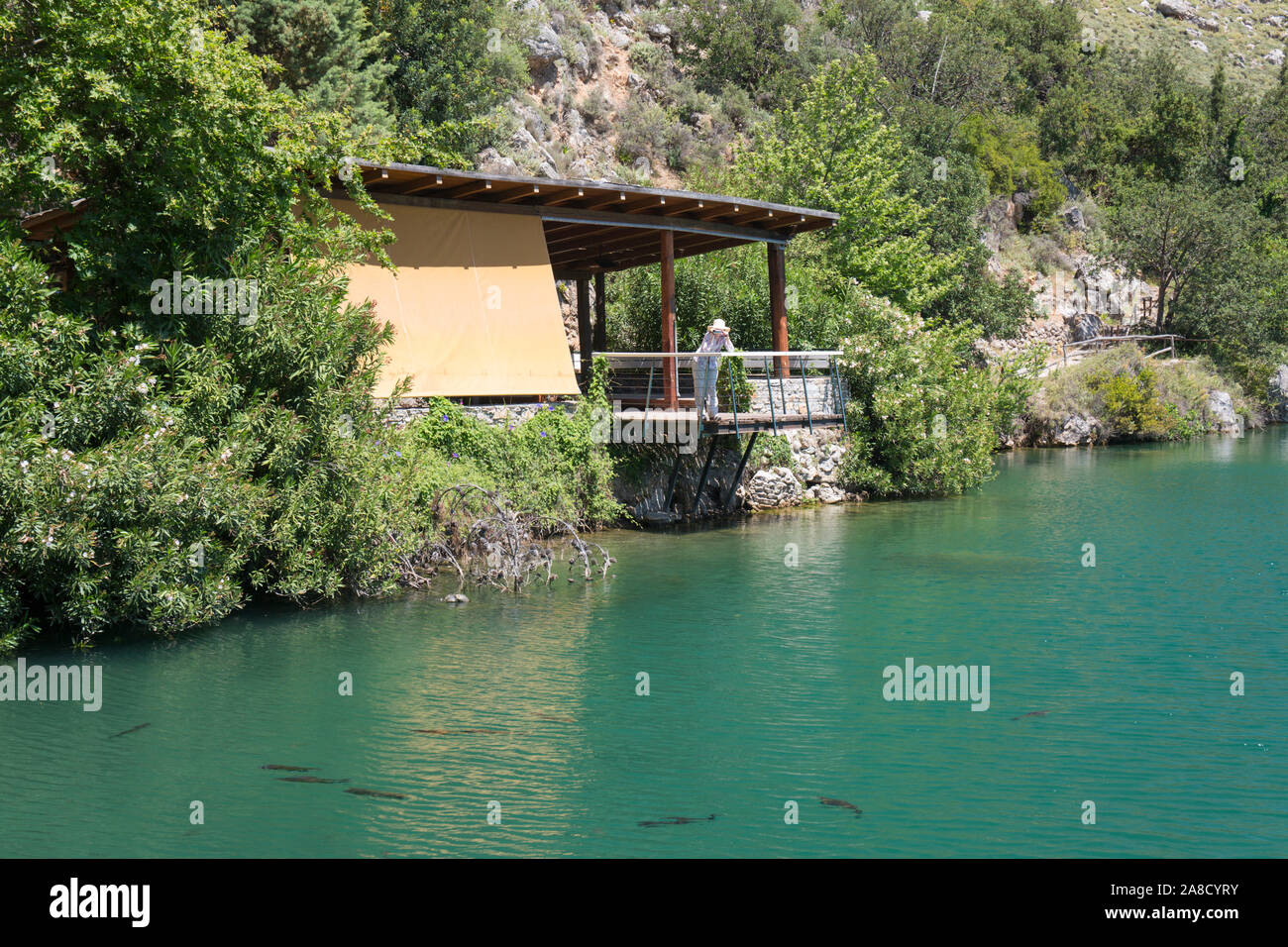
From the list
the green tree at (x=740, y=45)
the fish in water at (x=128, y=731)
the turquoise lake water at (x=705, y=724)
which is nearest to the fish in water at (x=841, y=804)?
the turquoise lake water at (x=705, y=724)

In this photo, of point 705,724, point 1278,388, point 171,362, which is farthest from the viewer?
point 1278,388

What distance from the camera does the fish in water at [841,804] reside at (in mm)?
8750

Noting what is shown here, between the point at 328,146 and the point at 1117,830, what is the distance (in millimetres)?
13843

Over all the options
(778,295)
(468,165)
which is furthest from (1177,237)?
(468,165)

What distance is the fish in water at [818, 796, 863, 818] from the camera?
875 centimetres

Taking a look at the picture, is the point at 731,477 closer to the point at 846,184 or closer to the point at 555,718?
the point at 555,718

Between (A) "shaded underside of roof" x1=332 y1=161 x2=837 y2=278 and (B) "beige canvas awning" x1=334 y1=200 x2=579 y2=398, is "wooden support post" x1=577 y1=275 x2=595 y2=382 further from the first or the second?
(B) "beige canvas awning" x1=334 y1=200 x2=579 y2=398

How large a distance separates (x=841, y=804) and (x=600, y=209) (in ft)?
51.1

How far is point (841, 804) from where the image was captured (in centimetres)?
890

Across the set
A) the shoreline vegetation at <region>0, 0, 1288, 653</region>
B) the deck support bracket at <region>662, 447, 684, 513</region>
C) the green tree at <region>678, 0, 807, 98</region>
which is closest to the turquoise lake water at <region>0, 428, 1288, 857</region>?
the shoreline vegetation at <region>0, 0, 1288, 653</region>

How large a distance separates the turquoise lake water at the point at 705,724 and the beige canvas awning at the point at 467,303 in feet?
15.7

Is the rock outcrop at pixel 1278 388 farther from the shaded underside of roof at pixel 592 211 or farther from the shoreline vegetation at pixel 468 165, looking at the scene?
the shaded underside of roof at pixel 592 211

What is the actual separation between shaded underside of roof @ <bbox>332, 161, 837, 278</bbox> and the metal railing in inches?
112
